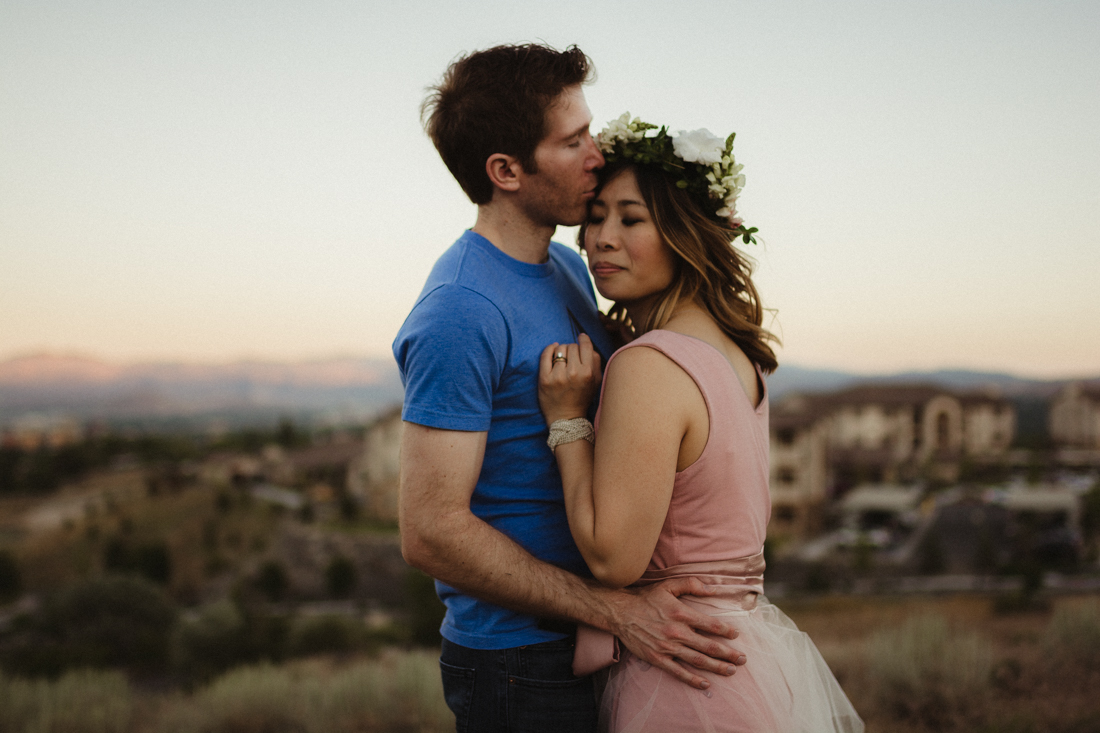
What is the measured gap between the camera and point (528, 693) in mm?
2385

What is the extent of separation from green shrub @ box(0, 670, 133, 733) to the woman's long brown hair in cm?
685

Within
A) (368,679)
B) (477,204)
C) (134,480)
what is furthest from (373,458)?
(477,204)

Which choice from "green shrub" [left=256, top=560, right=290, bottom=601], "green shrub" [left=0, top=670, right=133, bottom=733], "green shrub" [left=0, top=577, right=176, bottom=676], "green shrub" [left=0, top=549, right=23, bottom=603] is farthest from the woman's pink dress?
"green shrub" [left=0, top=549, right=23, bottom=603]

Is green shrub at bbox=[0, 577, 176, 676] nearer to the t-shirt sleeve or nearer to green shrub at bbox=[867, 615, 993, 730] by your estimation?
green shrub at bbox=[867, 615, 993, 730]

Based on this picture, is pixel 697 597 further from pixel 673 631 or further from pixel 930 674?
pixel 930 674

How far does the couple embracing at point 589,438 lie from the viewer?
219 cm

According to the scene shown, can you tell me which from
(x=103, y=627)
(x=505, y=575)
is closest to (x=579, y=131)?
(x=505, y=575)

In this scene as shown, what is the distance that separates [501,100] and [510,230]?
450mm

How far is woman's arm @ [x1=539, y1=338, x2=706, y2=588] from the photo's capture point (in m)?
2.10

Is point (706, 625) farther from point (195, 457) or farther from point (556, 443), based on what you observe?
point (195, 457)

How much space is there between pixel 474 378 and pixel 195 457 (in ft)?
251

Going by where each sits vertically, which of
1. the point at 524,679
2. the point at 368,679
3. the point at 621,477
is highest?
the point at 621,477

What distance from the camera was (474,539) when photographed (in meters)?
2.25

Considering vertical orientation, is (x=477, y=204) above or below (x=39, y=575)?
above
